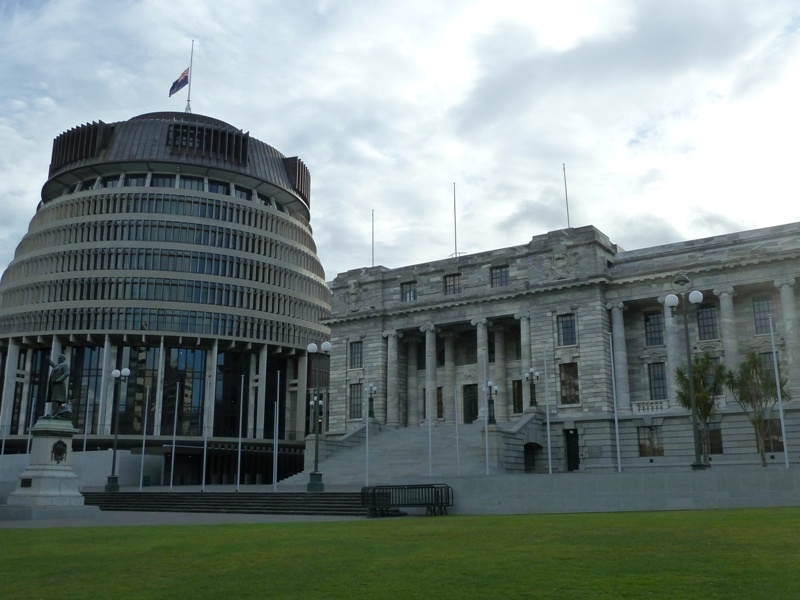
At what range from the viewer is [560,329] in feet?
201

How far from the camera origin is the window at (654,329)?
60.3m

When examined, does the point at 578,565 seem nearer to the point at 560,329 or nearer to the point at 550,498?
the point at 550,498

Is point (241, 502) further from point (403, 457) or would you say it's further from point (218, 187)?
point (218, 187)

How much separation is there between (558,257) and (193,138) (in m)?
52.0

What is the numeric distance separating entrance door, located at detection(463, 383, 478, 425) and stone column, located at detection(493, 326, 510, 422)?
2.42 m

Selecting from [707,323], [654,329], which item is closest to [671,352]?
[654,329]

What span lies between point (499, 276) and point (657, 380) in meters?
15.1

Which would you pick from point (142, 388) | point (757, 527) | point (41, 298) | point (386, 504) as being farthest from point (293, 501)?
point (41, 298)

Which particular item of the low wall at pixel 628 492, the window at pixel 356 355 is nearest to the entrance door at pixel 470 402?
the window at pixel 356 355

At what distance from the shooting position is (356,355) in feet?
235

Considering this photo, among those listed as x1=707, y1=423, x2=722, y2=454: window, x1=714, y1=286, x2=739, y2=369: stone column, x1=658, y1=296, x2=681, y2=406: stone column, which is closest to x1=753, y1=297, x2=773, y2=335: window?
x1=714, y1=286, x2=739, y2=369: stone column

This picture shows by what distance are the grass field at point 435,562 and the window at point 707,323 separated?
126ft

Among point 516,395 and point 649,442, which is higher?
point 516,395

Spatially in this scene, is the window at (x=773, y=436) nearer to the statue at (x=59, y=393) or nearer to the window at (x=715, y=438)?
the window at (x=715, y=438)
